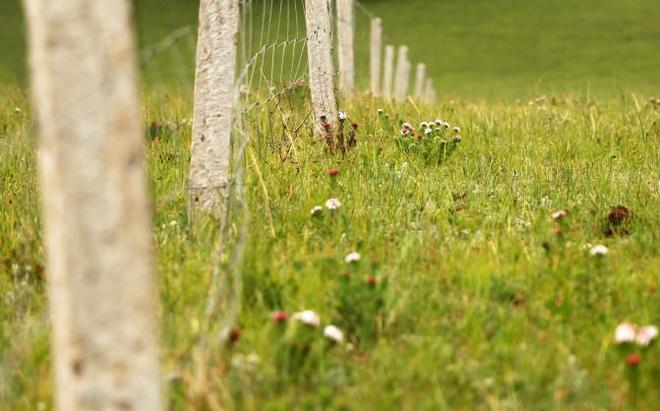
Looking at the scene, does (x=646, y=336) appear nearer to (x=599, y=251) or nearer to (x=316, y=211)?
(x=599, y=251)

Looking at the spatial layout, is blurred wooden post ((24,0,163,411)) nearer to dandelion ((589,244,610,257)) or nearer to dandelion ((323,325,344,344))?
dandelion ((323,325,344,344))

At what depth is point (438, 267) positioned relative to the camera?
3.26m

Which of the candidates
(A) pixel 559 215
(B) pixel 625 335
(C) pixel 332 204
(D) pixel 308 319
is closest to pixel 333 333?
(D) pixel 308 319

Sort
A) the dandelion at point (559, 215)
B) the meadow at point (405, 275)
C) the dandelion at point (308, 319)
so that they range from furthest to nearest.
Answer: the dandelion at point (559, 215)
the dandelion at point (308, 319)
the meadow at point (405, 275)

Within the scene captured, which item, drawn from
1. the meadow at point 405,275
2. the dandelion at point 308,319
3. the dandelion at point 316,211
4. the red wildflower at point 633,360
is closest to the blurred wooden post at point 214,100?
the meadow at point 405,275

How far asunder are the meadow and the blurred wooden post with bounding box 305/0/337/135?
21 cm

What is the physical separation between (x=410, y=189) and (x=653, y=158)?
1818 millimetres

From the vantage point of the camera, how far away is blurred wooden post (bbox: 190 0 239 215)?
3.78 m

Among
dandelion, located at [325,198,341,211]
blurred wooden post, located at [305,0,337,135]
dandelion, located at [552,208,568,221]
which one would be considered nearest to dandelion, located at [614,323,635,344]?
dandelion, located at [552,208,568,221]

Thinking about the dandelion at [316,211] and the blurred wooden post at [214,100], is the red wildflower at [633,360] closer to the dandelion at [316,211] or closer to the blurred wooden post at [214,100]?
the dandelion at [316,211]

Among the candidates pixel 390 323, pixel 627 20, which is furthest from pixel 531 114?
pixel 627 20

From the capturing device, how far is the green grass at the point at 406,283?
2.38 m

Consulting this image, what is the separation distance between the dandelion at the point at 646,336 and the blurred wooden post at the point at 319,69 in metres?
3.37

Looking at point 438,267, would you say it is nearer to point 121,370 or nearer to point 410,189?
point 410,189
